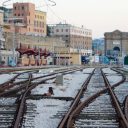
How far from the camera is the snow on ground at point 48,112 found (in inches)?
483

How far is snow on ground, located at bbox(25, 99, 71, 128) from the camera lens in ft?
40.2

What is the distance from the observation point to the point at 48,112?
14.5 meters

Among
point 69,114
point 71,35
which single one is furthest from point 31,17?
point 69,114

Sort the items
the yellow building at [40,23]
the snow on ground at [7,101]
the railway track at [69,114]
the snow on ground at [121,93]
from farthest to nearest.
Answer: the yellow building at [40,23] → the snow on ground at [121,93] → the snow on ground at [7,101] → the railway track at [69,114]

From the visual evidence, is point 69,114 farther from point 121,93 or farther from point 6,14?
point 6,14

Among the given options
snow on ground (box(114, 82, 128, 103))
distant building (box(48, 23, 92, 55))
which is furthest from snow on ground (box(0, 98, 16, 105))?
distant building (box(48, 23, 92, 55))

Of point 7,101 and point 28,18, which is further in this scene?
point 28,18

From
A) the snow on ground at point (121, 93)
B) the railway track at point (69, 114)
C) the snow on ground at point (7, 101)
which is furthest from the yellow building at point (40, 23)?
the railway track at point (69, 114)

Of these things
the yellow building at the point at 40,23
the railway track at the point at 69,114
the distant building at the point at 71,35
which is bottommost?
the railway track at the point at 69,114

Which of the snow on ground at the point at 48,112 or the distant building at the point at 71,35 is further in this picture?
the distant building at the point at 71,35

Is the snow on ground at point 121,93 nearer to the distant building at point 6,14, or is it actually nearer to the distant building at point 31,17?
the distant building at point 31,17

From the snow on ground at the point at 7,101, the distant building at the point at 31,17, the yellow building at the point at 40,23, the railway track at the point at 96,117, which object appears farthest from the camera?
the yellow building at the point at 40,23

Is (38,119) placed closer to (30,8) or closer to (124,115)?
(124,115)

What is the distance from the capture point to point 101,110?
49.6 feet
